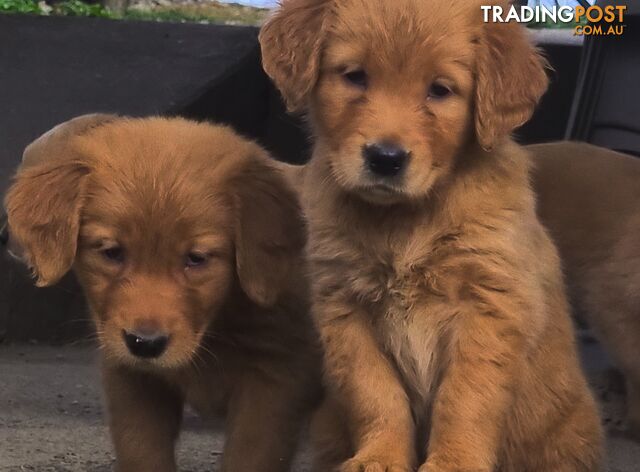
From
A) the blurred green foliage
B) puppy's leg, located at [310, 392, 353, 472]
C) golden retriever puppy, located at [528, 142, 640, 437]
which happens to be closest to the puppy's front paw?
puppy's leg, located at [310, 392, 353, 472]

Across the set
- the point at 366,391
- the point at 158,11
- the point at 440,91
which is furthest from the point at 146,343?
the point at 158,11

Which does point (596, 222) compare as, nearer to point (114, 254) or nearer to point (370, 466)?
point (370, 466)

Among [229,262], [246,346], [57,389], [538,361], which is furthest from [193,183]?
[57,389]

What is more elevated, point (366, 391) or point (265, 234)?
point (265, 234)

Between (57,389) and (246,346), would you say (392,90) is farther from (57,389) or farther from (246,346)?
(57,389)

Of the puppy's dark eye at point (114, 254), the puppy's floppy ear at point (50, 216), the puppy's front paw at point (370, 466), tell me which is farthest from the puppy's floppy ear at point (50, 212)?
the puppy's front paw at point (370, 466)

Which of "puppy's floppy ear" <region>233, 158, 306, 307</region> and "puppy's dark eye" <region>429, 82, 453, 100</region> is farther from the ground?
"puppy's dark eye" <region>429, 82, 453, 100</region>

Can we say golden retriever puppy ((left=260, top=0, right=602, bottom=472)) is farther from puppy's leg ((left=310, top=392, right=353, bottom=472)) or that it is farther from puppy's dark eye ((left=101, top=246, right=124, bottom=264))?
puppy's dark eye ((left=101, top=246, right=124, bottom=264))

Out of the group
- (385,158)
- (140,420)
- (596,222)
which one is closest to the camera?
(385,158)
